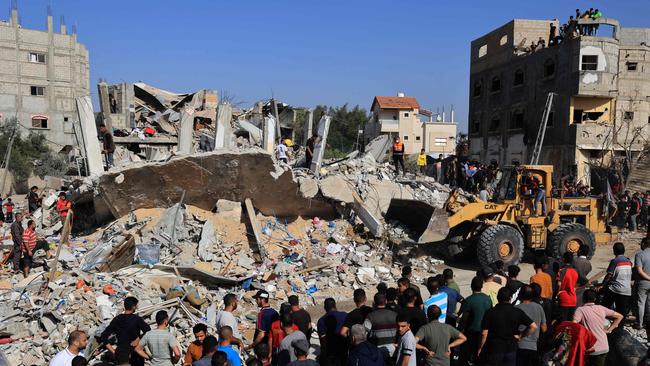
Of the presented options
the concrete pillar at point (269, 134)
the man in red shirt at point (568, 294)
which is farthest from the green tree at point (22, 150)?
the man in red shirt at point (568, 294)

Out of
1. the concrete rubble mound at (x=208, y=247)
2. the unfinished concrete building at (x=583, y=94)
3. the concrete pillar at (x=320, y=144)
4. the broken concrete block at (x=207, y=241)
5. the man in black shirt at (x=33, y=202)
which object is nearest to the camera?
the concrete rubble mound at (x=208, y=247)

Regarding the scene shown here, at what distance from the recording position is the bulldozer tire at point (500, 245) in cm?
1116

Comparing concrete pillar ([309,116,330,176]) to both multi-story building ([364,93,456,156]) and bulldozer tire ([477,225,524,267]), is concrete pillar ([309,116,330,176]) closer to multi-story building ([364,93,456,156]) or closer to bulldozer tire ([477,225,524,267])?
bulldozer tire ([477,225,524,267])

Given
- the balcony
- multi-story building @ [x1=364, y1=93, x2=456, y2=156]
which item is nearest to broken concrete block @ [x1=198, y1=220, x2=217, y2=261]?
multi-story building @ [x1=364, y1=93, x2=456, y2=156]

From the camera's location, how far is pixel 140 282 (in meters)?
9.38

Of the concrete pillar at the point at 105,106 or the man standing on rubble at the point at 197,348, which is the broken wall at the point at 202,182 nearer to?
the concrete pillar at the point at 105,106

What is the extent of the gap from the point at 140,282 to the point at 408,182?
836 centimetres

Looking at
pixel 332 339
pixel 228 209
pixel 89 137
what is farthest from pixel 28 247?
pixel 332 339

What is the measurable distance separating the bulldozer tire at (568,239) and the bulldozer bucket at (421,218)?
243cm

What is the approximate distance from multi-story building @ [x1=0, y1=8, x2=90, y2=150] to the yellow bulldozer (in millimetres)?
29357

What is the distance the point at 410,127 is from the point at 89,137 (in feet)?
127

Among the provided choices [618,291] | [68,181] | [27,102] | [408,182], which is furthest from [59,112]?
[618,291]

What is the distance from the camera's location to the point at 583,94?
22.9m

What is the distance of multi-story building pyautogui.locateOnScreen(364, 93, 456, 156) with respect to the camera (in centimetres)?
4753
